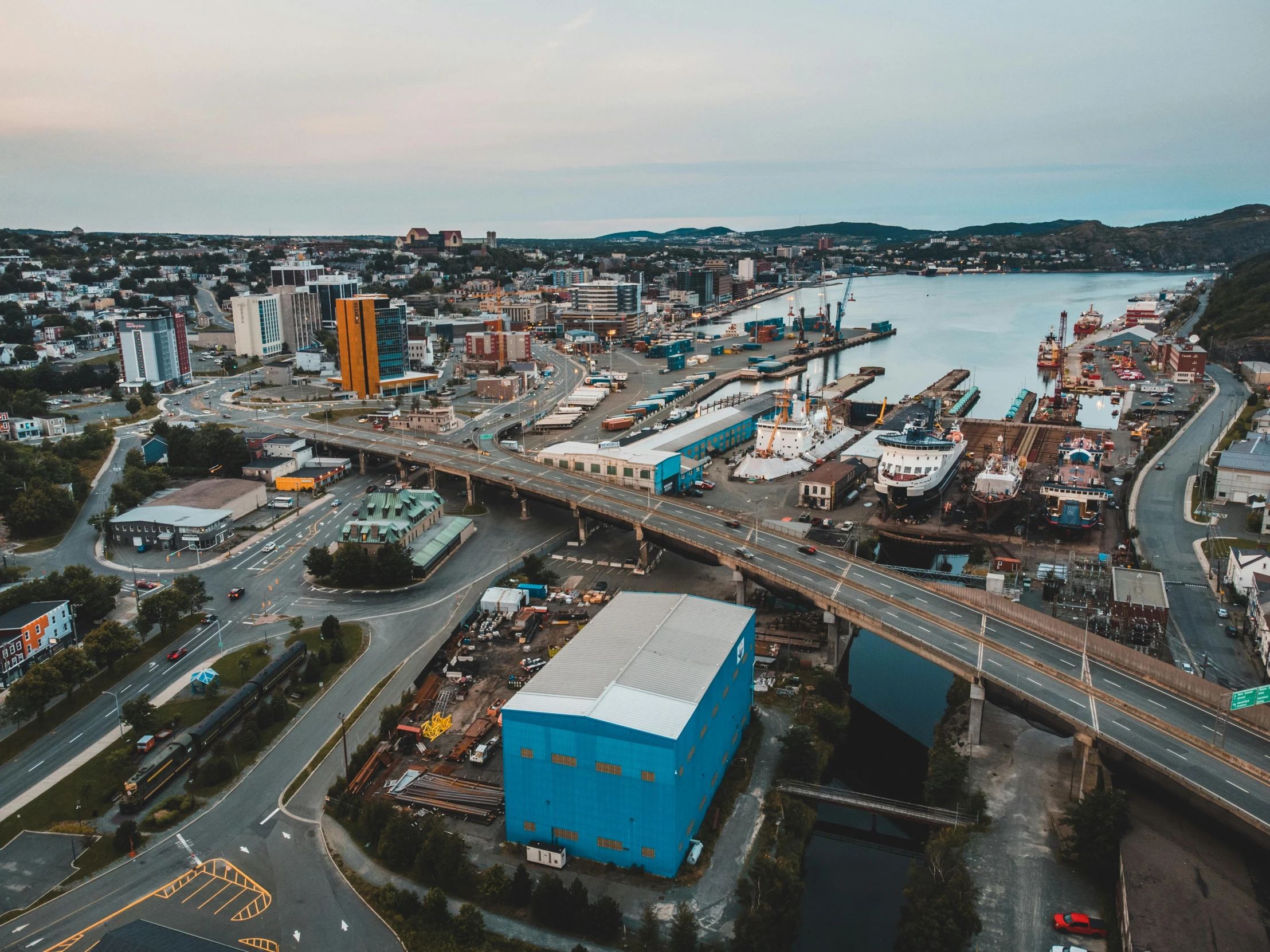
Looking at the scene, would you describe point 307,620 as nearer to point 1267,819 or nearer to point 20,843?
point 20,843

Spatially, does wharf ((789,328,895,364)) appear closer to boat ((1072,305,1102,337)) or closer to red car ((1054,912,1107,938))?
boat ((1072,305,1102,337))

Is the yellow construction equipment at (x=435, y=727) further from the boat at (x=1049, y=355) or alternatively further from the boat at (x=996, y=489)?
the boat at (x=1049, y=355)

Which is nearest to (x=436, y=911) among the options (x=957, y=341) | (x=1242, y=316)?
(x=1242, y=316)

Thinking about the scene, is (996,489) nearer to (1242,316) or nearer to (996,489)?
(996,489)

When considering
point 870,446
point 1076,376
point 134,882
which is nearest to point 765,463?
point 870,446

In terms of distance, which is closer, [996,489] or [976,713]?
[976,713]

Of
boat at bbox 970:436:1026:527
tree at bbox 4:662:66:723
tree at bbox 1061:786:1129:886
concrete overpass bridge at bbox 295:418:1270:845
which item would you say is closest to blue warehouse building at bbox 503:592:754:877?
concrete overpass bridge at bbox 295:418:1270:845
